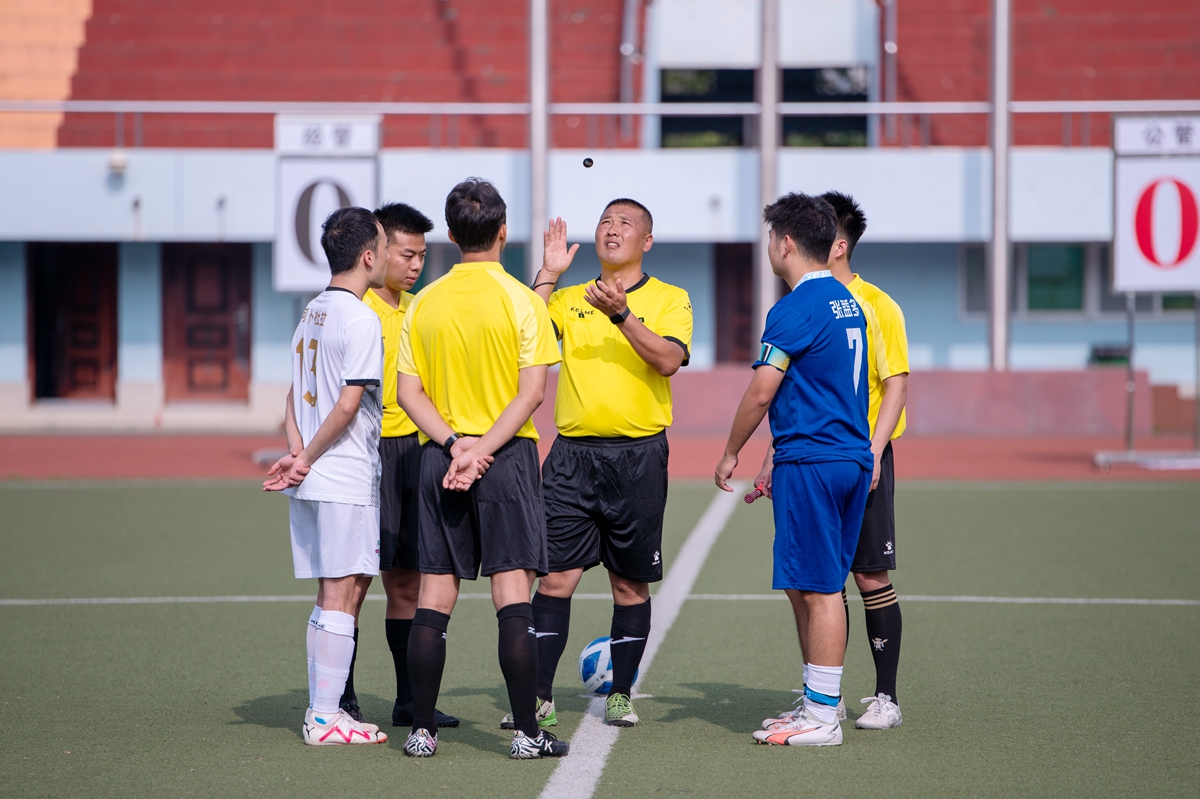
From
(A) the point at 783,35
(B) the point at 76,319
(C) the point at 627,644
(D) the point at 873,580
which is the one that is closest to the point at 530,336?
(C) the point at 627,644

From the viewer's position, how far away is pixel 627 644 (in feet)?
16.8

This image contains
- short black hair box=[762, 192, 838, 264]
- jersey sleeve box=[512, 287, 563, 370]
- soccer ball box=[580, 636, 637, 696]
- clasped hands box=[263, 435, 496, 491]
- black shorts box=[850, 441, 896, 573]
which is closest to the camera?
clasped hands box=[263, 435, 496, 491]

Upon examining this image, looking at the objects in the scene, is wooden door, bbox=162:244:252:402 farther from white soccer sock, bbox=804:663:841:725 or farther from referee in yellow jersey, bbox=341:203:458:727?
white soccer sock, bbox=804:663:841:725

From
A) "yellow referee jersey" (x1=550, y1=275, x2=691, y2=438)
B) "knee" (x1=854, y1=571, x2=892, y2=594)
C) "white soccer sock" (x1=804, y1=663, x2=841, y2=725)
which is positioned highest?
"yellow referee jersey" (x1=550, y1=275, x2=691, y2=438)

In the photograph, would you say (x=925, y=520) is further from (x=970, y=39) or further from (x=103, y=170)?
(x=970, y=39)

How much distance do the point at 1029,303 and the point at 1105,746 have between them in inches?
700

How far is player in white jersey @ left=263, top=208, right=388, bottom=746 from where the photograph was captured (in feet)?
15.5

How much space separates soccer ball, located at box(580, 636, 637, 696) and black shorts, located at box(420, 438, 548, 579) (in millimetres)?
1082

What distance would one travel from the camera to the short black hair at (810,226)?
4.83 m

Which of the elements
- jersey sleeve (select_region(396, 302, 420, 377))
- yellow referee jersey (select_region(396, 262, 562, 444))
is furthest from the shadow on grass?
jersey sleeve (select_region(396, 302, 420, 377))

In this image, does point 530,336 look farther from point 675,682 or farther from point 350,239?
point 675,682

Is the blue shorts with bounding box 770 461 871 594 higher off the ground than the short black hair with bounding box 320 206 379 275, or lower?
lower

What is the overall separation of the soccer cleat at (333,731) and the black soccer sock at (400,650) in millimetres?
328

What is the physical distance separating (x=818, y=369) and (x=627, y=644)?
133cm
